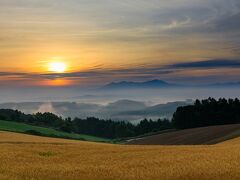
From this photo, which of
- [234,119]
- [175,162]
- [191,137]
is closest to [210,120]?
[234,119]

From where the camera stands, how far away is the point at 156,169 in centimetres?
1795

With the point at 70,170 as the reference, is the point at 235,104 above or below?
above

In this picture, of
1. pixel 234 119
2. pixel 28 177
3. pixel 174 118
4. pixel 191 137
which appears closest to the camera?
pixel 28 177

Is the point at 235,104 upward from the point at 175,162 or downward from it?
upward

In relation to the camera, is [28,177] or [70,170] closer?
[28,177]

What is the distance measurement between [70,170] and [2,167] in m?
3.15

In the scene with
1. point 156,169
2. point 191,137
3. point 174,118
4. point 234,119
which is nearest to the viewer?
point 156,169

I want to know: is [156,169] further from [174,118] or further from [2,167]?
[174,118]

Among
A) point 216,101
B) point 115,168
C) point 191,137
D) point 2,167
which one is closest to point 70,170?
point 115,168

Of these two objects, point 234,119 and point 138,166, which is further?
point 234,119

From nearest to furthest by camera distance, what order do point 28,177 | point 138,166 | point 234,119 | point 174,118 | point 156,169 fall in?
1. point 28,177
2. point 156,169
3. point 138,166
4. point 234,119
5. point 174,118

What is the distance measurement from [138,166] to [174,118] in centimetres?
11375

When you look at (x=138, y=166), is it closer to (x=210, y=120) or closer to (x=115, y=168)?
(x=115, y=168)

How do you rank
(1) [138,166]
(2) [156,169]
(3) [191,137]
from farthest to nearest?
(3) [191,137] < (1) [138,166] < (2) [156,169]
